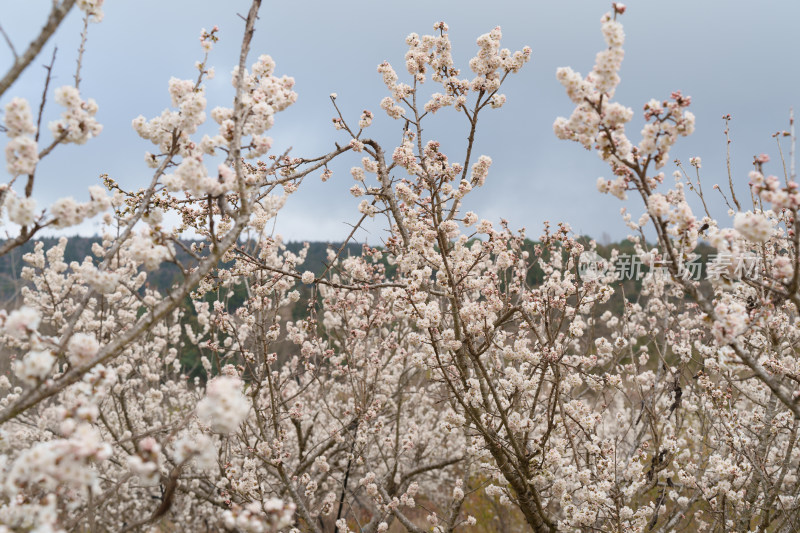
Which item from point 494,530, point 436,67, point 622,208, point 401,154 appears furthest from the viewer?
point 494,530

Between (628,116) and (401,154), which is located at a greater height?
(401,154)

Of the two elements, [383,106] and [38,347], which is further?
[383,106]

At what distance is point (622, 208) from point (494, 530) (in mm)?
7594

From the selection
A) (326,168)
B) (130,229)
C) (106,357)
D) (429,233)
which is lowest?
(106,357)

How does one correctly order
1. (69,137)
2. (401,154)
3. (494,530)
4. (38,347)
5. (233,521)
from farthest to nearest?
(494,530) < (401,154) < (69,137) < (38,347) < (233,521)

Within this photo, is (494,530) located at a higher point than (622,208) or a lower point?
lower

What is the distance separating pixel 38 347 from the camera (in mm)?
2086

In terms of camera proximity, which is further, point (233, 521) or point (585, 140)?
point (585, 140)

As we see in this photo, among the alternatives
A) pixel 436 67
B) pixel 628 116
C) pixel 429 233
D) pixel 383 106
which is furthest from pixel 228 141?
pixel 436 67

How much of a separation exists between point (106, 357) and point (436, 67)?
168 inches

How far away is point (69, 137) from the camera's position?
2422mm

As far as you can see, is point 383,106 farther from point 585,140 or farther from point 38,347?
point 38,347

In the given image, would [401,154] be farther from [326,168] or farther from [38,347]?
[38,347]

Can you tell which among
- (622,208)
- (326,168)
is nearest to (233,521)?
(326,168)
